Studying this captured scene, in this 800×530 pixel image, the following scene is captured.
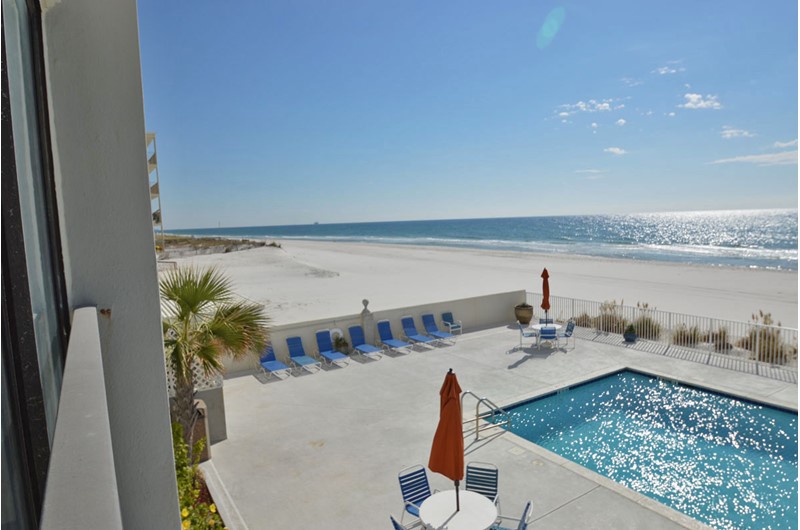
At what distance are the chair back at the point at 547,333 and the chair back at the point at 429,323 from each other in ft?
10.7

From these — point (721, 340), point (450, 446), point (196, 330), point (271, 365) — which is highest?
point (196, 330)

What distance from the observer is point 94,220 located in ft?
7.18

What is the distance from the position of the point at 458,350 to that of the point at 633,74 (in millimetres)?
34374

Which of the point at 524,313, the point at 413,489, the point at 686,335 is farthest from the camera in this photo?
the point at 524,313

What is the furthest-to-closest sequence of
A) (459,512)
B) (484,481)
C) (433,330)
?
(433,330), (484,481), (459,512)

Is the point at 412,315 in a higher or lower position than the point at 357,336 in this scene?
higher

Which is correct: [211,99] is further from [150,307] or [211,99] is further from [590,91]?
[150,307]

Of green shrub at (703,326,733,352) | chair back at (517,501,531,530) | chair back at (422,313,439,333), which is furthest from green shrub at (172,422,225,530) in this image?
Answer: green shrub at (703,326,733,352)

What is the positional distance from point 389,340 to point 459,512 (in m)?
8.83

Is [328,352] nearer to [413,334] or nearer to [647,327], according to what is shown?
[413,334]

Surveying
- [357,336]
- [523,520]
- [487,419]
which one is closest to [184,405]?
[523,520]

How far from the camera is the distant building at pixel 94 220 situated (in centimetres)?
156

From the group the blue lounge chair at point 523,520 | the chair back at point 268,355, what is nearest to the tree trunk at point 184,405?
the blue lounge chair at point 523,520

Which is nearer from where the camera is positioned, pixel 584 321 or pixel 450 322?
pixel 450 322
